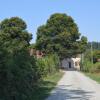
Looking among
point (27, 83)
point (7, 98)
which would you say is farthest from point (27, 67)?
point (7, 98)

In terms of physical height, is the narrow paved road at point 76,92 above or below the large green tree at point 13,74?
below

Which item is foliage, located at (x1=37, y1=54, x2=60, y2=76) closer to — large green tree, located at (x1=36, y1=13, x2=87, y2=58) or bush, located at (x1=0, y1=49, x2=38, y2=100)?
bush, located at (x1=0, y1=49, x2=38, y2=100)

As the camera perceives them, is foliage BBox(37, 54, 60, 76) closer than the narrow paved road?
No

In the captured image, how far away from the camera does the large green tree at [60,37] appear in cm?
9344

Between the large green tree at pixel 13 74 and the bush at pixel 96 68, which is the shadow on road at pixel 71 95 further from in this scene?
the bush at pixel 96 68

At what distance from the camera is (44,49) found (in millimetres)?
93438

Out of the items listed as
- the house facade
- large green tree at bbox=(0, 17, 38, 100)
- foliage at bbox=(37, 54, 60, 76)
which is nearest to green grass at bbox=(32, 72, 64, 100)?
foliage at bbox=(37, 54, 60, 76)

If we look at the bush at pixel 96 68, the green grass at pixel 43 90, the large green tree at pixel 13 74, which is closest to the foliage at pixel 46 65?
the green grass at pixel 43 90

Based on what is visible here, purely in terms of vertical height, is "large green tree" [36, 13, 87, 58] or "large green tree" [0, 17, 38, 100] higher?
"large green tree" [36, 13, 87, 58]

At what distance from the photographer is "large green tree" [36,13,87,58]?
307 feet

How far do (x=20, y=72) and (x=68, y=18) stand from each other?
8148 centimetres

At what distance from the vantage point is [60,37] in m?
94.1

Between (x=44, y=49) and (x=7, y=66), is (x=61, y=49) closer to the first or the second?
(x=44, y=49)

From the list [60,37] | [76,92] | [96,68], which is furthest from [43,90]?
[60,37]
